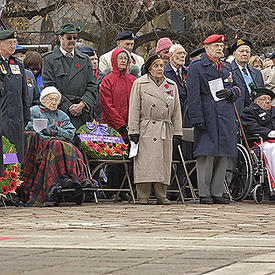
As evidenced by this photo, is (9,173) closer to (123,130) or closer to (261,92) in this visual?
(123,130)

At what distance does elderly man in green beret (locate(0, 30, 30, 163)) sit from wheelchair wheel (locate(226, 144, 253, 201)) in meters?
3.03

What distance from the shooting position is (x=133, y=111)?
38.1 feet

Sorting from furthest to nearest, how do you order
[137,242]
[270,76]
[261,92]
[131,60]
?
[270,76], [131,60], [261,92], [137,242]

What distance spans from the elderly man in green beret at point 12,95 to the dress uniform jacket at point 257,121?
3294 mm

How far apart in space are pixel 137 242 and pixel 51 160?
5491 millimetres

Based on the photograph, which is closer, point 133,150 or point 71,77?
point 133,150

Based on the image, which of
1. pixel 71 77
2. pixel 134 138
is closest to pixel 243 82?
pixel 134 138

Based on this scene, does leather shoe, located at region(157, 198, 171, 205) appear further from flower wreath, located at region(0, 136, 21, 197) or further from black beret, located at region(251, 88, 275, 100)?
black beret, located at region(251, 88, 275, 100)

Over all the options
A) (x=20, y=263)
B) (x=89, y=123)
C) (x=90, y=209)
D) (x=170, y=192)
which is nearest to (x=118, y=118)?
(x=89, y=123)

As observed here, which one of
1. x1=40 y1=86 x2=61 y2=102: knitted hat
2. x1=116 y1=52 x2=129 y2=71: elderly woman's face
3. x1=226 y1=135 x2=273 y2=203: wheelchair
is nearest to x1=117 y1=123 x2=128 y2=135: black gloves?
x1=116 y1=52 x2=129 y2=71: elderly woman's face

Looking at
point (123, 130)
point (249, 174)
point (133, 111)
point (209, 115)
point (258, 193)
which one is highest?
point (133, 111)

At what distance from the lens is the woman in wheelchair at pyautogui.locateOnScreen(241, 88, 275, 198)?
41.1 ft

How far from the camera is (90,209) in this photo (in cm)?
1038

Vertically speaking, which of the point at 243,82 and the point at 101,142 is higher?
the point at 243,82
